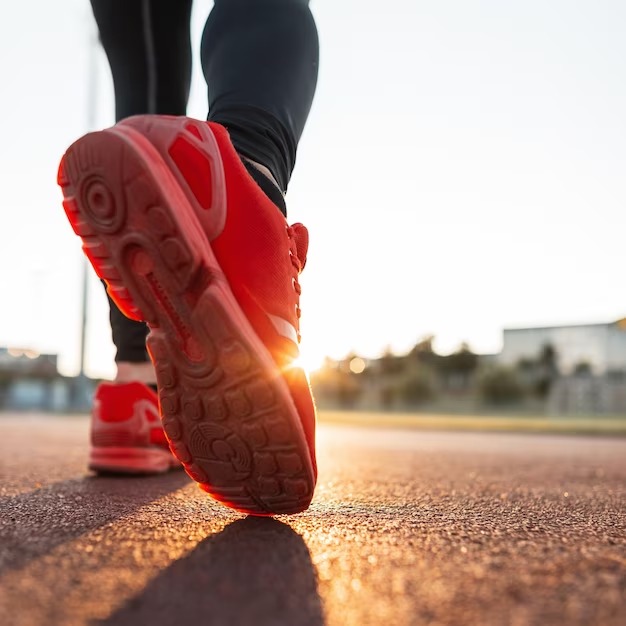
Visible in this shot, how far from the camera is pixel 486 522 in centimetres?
89

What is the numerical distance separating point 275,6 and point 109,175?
534mm

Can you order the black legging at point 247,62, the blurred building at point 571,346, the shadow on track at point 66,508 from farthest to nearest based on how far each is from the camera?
the blurred building at point 571,346 → the black legging at point 247,62 → the shadow on track at point 66,508

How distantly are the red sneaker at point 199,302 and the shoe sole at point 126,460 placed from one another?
0.55 m

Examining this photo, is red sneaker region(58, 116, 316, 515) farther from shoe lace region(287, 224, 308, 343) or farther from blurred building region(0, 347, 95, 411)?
blurred building region(0, 347, 95, 411)

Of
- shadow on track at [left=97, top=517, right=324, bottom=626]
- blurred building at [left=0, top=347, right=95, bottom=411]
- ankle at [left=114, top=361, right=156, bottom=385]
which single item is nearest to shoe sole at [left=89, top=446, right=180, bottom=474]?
ankle at [left=114, top=361, right=156, bottom=385]

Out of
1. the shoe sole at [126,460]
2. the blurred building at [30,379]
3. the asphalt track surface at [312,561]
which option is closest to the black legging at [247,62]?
the shoe sole at [126,460]

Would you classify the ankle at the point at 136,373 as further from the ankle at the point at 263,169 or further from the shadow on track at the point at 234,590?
the shadow on track at the point at 234,590

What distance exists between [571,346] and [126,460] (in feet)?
118

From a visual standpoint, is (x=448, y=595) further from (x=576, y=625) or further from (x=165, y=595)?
(x=165, y=595)

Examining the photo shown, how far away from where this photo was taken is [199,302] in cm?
82

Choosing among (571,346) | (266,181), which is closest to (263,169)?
(266,181)

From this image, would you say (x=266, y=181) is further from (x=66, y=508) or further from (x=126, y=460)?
(x=126, y=460)

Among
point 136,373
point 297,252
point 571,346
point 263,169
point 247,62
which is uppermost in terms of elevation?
point 571,346

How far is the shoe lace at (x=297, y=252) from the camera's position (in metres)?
0.98
